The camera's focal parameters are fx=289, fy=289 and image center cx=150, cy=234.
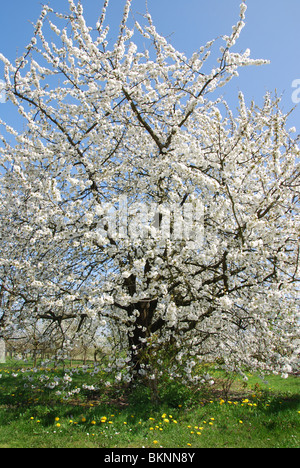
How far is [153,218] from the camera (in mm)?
5594

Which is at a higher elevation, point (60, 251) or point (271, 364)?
point (60, 251)

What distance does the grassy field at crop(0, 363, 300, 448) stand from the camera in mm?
4004

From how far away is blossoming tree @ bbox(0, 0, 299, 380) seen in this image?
187 inches

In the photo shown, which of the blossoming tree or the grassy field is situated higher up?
the blossoming tree

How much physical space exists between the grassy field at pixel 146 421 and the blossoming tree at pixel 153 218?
632mm

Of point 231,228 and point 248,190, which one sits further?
point 248,190

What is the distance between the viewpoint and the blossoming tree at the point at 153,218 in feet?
15.6

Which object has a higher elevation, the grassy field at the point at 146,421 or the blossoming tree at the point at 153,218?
the blossoming tree at the point at 153,218

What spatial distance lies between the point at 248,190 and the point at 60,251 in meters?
3.99

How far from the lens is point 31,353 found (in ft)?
18.9

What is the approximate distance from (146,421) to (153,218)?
3.43 m

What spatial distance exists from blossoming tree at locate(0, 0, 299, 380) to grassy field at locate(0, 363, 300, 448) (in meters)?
0.63

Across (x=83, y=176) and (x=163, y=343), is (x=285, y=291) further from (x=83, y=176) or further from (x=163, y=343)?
(x=83, y=176)
